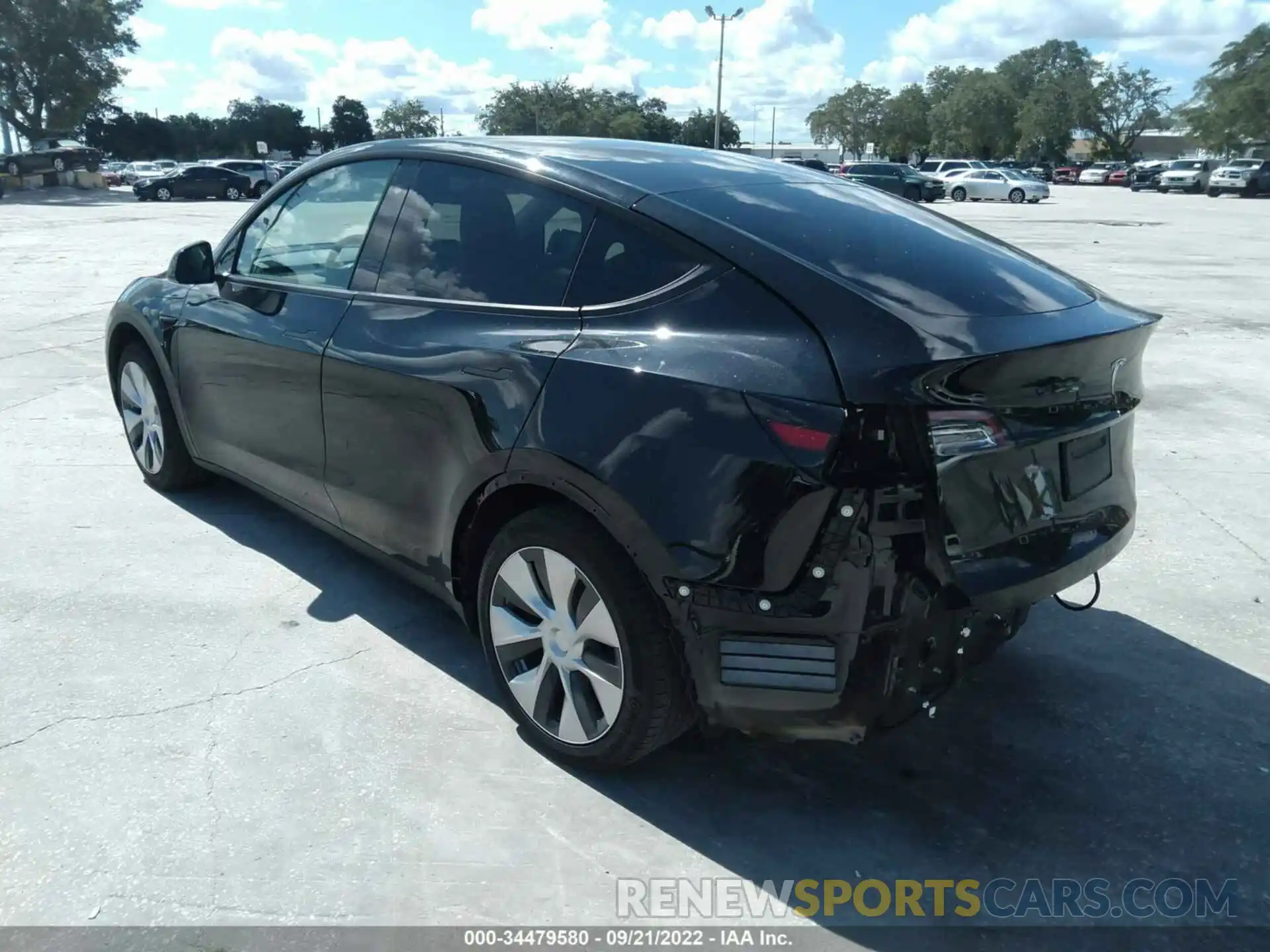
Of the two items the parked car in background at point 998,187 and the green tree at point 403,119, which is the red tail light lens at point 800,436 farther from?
the green tree at point 403,119

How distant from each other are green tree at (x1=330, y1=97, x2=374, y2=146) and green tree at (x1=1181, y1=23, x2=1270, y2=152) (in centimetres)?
6601

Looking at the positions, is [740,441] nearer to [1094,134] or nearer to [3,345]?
[3,345]

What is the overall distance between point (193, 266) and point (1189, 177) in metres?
56.1

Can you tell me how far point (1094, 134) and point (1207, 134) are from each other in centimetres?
2645

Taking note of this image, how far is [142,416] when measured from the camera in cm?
531

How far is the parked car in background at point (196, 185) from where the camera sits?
4178 centimetres

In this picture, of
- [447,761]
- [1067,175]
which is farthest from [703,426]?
[1067,175]

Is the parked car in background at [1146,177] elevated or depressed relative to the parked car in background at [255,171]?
depressed

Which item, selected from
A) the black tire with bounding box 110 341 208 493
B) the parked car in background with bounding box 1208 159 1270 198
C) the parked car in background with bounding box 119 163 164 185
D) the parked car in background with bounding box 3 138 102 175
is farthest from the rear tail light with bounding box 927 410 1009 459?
the parked car in background with bounding box 119 163 164 185

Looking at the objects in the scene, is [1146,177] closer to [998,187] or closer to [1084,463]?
[998,187]

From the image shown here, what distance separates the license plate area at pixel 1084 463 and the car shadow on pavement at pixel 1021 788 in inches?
30.4

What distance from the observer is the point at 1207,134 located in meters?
76.0

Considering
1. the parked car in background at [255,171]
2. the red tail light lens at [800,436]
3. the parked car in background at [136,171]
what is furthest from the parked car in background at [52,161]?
the red tail light lens at [800,436]

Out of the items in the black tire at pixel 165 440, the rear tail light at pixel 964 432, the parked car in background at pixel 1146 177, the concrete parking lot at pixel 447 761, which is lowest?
the parked car in background at pixel 1146 177
